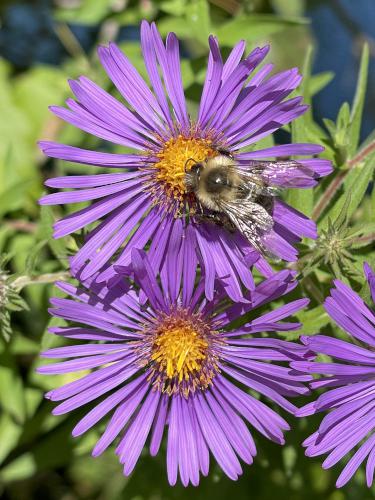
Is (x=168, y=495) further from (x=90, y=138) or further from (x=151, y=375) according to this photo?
(x=90, y=138)

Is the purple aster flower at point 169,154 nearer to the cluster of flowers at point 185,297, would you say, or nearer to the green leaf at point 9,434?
the cluster of flowers at point 185,297

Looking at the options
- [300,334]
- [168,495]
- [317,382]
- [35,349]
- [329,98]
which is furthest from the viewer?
[329,98]

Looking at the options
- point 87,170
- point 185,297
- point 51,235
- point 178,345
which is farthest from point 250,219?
point 87,170

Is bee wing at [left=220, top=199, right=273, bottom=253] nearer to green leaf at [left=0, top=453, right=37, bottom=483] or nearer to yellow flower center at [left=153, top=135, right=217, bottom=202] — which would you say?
yellow flower center at [left=153, top=135, right=217, bottom=202]

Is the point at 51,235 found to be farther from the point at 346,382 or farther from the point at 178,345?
the point at 346,382

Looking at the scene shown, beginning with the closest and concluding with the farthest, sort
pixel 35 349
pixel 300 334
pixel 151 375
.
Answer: pixel 300 334 < pixel 151 375 < pixel 35 349

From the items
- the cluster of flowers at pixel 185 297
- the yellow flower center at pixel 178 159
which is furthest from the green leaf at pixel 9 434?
the yellow flower center at pixel 178 159

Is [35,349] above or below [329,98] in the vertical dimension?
below

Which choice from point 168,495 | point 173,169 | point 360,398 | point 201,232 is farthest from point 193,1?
point 168,495
